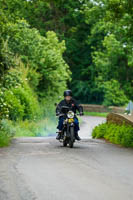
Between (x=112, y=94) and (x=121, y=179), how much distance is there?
42.9 meters

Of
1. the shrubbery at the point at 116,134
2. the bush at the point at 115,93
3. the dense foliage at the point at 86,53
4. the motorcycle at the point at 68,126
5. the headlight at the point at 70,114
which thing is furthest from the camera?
the dense foliage at the point at 86,53

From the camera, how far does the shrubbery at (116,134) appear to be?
15809 millimetres

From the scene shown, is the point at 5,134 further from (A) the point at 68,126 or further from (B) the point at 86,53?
(B) the point at 86,53

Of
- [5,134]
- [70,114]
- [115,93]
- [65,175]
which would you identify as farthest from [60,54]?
[65,175]

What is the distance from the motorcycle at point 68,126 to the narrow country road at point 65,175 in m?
1.48

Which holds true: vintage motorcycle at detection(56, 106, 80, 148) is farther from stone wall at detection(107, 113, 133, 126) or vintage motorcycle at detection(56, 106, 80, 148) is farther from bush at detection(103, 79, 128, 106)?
bush at detection(103, 79, 128, 106)

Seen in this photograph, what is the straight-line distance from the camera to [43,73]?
3394cm

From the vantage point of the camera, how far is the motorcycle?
565 inches

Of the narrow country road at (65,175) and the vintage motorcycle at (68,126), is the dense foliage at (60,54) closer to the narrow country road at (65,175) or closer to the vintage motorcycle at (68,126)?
the vintage motorcycle at (68,126)

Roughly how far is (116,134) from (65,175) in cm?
852

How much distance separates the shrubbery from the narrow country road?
292 centimetres

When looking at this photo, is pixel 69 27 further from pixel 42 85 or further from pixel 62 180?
pixel 62 180

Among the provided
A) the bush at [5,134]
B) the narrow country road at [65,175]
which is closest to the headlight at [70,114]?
the narrow country road at [65,175]

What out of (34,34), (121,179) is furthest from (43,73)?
(121,179)
